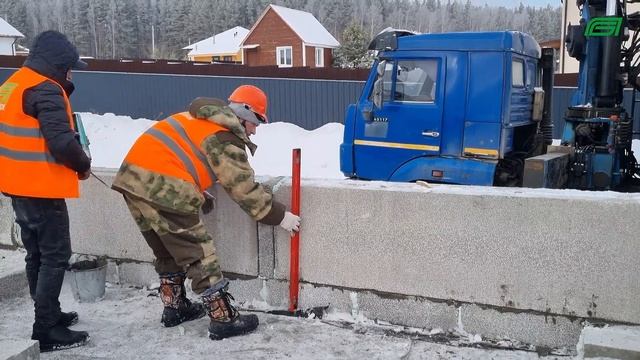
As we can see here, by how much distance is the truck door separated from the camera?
6.32 meters

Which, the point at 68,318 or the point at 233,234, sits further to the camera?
Result: the point at 233,234

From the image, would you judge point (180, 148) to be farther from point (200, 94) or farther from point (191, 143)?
point (200, 94)

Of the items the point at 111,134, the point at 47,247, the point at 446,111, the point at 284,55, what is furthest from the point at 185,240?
the point at 284,55

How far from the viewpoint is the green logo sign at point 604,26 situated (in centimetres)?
686

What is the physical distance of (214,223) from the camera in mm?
Result: 4387

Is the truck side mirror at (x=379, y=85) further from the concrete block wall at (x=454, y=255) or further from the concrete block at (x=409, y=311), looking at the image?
the concrete block at (x=409, y=311)

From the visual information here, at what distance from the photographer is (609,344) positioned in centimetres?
307

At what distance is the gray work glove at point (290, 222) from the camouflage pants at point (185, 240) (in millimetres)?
497

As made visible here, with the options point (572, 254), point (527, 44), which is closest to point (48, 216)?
point (572, 254)

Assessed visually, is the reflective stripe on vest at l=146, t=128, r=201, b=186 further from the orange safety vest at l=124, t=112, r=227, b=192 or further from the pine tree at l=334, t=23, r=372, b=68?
the pine tree at l=334, t=23, r=372, b=68

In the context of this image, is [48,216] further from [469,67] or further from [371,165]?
[469,67]

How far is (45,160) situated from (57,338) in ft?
3.67

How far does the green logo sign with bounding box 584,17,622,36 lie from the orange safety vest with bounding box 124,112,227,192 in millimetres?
5296

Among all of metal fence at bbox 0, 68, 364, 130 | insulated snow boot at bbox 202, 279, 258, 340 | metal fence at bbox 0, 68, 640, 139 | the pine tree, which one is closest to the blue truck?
insulated snow boot at bbox 202, 279, 258, 340
